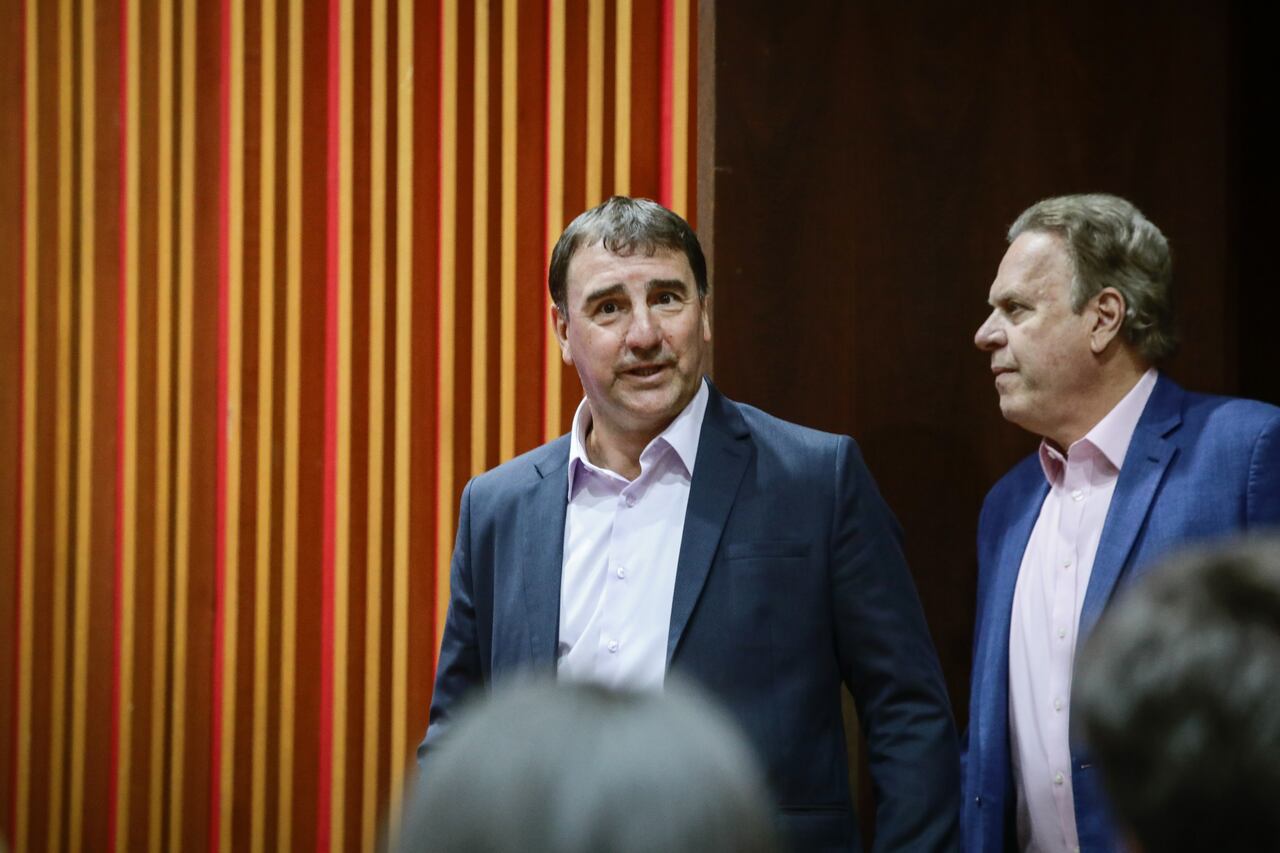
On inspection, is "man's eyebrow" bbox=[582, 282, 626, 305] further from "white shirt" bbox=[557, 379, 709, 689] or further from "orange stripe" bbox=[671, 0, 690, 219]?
"orange stripe" bbox=[671, 0, 690, 219]

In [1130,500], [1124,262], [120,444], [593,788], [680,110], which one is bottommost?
[593,788]

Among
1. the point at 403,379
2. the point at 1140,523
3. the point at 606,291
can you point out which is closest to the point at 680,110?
the point at 606,291

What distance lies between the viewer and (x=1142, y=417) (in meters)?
2.52

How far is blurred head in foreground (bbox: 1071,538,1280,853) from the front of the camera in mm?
792

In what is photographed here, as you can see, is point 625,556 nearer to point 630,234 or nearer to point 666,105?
point 630,234

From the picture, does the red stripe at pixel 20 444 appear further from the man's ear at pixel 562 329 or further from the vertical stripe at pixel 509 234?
the man's ear at pixel 562 329

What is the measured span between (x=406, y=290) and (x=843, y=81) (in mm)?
1072

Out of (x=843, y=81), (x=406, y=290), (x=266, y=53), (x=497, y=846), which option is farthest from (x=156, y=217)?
(x=497, y=846)

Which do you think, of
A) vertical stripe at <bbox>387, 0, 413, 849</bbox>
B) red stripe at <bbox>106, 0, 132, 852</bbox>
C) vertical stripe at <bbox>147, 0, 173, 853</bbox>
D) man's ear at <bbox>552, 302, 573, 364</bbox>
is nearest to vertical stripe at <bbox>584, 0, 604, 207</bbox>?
vertical stripe at <bbox>387, 0, 413, 849</bbox>

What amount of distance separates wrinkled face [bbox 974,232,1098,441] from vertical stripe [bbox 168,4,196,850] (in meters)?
1.87

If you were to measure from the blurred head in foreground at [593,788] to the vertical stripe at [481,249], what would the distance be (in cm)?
243

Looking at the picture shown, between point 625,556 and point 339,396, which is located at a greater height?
point 339,396

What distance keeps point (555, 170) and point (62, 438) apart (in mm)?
1438

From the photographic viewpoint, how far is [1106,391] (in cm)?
259
